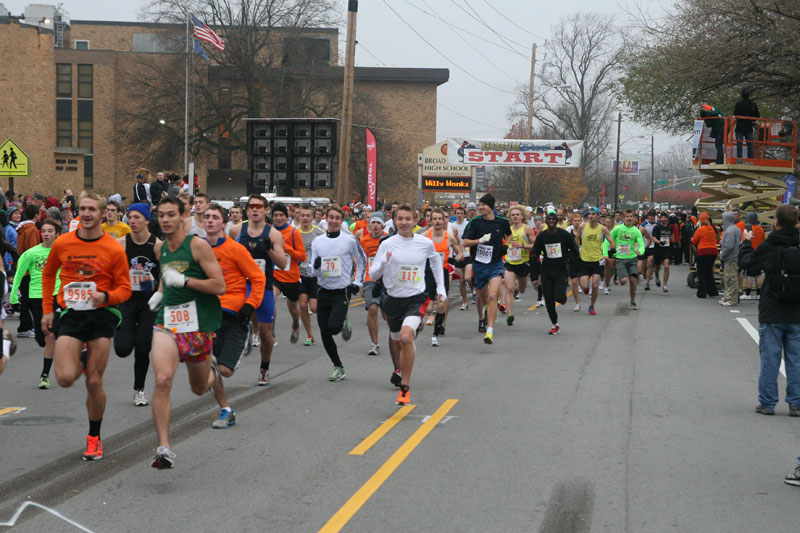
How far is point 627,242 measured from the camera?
19.9m

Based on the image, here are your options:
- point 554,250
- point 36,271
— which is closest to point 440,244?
point 554,250

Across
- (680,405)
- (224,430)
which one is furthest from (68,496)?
(680,405)

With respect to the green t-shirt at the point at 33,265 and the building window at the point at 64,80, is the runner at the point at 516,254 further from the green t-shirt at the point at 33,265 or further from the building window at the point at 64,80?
the building window at the point at 64,80

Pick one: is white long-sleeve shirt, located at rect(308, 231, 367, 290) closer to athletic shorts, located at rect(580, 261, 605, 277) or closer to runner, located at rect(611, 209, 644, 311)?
athletic shorts, located at rect(580, 261, 605, 277)

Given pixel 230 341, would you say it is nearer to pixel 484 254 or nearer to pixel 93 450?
pixel 93 450

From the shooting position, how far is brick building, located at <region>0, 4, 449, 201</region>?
50250mm

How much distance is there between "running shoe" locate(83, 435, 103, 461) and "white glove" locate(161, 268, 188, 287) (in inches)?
51.4

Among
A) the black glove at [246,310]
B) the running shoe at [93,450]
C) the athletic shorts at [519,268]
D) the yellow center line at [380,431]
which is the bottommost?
the yellow center line at [380,431]

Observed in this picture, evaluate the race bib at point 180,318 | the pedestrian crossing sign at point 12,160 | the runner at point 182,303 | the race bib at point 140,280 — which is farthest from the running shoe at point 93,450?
the pedestrian crossing sign at point 12,160

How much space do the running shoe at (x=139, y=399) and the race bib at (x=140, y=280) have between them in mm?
1049

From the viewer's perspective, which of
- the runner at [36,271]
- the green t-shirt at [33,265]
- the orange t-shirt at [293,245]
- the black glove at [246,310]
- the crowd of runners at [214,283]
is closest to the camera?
the crowd of runners at [214,283]

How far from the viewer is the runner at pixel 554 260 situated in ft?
49.3

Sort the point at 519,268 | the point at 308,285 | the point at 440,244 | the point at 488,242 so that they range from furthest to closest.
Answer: the point at 519,268 → the point at 440,244 → the point at 488,242 → the point at 308,285

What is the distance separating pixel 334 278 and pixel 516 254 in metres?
6.53
